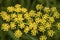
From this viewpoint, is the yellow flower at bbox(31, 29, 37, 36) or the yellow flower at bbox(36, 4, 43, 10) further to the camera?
the yellow flower at bbox(36, 4, 43, 10)

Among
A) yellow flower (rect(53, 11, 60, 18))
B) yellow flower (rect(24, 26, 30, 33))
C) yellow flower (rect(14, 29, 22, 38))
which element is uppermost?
yellow flower (rect(53, 11, 60, 18))

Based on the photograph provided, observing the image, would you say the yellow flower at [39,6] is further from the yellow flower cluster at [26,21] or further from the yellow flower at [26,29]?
the yellow flower at [26,29]

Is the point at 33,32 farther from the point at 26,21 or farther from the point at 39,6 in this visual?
the point at 39,6

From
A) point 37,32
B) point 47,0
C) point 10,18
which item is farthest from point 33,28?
point 47,0

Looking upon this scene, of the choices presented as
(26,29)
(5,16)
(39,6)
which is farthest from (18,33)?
(39,6)

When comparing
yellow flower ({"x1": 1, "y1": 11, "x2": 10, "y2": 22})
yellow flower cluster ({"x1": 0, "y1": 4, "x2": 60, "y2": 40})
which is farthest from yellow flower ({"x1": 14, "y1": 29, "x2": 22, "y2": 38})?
yellow flower ({"x1": 1, "y1": 11, "x2": 10, "y2": 22})

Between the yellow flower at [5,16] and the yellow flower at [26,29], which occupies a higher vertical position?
the yellow flower at [5,16]

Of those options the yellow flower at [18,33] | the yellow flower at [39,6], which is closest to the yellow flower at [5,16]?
the yellow flower at [18,33]

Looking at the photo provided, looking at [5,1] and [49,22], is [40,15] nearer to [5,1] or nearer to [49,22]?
[49,22]

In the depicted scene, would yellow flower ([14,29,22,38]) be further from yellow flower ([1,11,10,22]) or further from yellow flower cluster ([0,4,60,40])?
yellow flower ([1,11,10,22])
